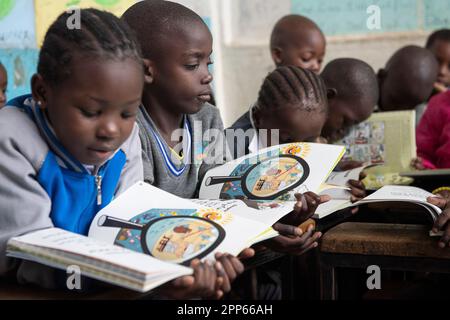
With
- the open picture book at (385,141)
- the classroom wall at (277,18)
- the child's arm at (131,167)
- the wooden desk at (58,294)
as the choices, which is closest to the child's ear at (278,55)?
the classroom wall at (277,18)

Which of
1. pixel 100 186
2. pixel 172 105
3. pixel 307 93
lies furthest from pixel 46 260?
pixel 307 93

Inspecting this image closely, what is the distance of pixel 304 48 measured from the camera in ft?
9.44

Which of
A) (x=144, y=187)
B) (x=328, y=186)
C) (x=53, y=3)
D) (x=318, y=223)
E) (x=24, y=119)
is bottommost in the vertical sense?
(x=318, y=223)

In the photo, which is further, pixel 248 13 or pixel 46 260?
pixel 248 13

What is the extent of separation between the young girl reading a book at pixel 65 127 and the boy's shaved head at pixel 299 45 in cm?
192

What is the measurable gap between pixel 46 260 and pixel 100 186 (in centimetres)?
27

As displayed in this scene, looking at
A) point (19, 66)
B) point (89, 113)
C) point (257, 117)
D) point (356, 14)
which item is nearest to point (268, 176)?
point (89, 113)

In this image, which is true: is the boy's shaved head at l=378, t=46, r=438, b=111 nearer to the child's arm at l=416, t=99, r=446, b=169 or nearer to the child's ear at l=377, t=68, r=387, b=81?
the child's ear at l=377, t=68, r=387, b=81

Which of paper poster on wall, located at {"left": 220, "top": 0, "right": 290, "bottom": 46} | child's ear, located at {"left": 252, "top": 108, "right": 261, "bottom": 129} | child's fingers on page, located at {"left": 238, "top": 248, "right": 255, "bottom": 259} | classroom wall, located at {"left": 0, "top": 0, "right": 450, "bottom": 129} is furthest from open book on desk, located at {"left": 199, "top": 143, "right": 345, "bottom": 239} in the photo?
paper poster on wall, located at {"left": 220, "top": 0, "right": 290, "bottom": 46}

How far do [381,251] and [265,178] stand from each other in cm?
28

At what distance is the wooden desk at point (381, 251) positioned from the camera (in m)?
1.21

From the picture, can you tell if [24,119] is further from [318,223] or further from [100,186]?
[318,223]

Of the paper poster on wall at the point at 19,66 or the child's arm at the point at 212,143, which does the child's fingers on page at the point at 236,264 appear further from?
the paper poster on wall at the point at 19,66

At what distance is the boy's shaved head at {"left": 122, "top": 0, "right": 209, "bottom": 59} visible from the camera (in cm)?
142
